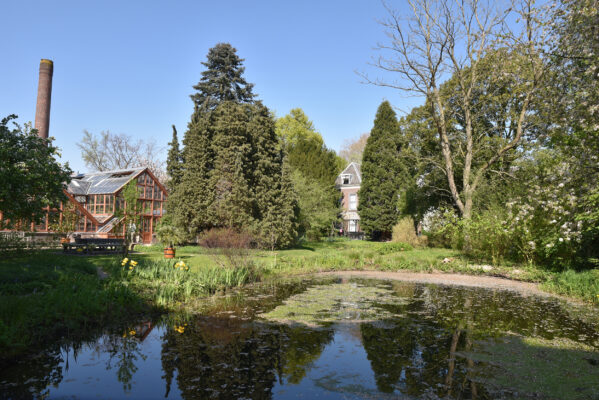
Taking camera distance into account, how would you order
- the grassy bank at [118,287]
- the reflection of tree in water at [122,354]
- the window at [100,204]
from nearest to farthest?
the reflection of tree in water at [122,354], the grassy bank at [118,287], the window at [100,204]

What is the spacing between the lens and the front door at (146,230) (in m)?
32.0

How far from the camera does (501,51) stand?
59.0 feet

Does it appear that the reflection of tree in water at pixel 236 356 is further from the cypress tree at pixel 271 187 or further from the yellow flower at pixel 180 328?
the cypress tree at pixel 271 187

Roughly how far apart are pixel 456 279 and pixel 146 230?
26550 mm

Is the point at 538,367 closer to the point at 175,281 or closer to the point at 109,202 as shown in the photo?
the point at 175,281

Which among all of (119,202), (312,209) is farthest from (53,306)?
(119,202)

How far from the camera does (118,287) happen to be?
831 centimetres

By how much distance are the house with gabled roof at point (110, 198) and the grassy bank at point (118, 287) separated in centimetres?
1750

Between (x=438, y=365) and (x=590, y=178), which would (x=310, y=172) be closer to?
(x=590, y=178)

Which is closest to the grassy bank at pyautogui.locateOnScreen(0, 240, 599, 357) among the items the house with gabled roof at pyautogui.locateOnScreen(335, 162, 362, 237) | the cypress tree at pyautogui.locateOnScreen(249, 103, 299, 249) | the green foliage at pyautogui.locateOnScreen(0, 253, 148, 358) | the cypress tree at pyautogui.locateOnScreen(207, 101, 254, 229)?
the green foliage at pyautogui.locateOnScreen(0, 253, 148, 358)

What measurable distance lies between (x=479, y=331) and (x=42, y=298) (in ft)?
25.6

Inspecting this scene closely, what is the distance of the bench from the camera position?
701 inches

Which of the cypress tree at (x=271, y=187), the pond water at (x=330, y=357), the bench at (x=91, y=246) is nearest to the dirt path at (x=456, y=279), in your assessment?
the pond water at (x=330, y=357)

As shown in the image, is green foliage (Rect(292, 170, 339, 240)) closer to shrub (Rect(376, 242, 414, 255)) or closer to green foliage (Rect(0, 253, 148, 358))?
shrub (Rect(376, 242, 414, 255))
